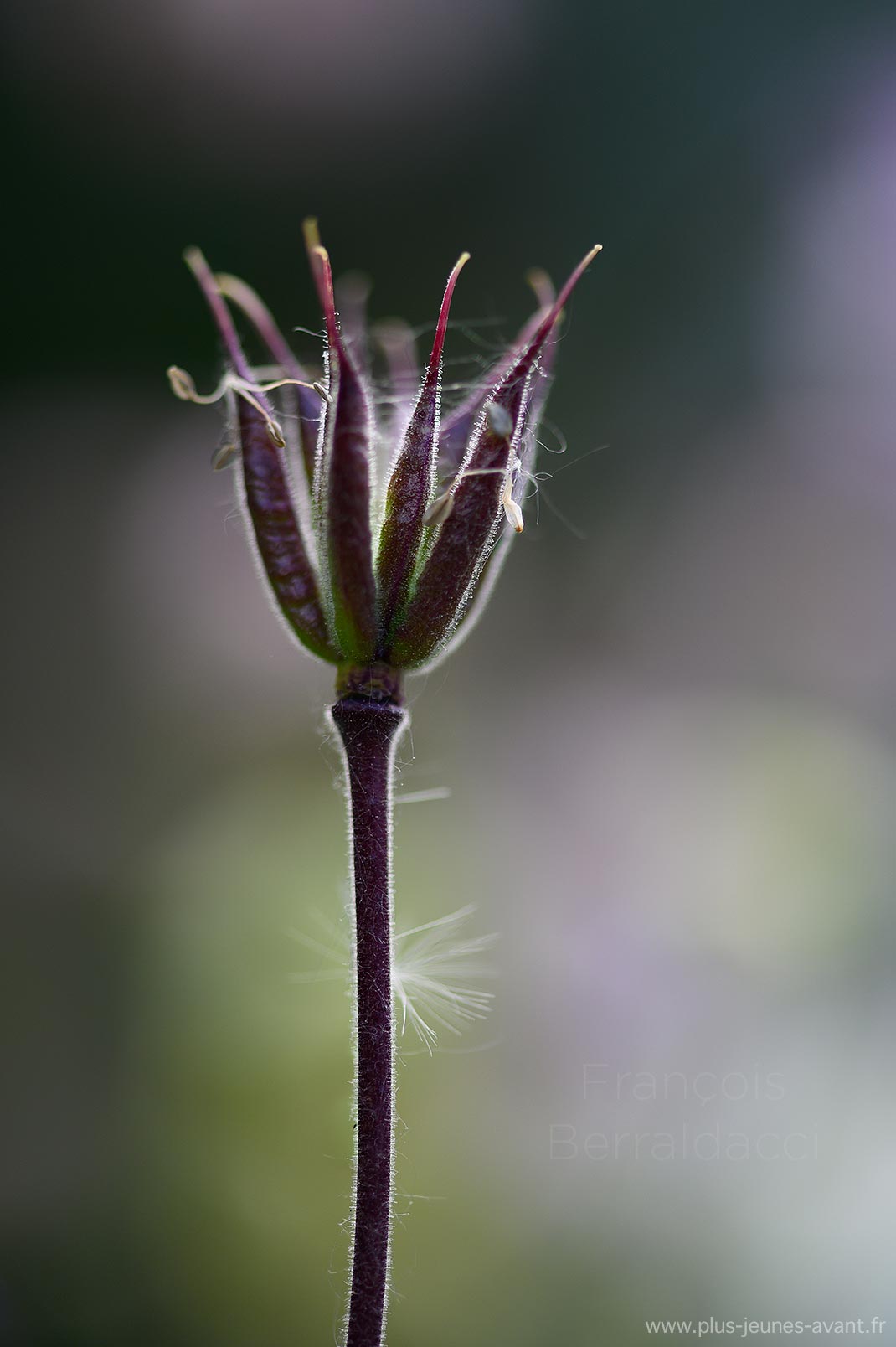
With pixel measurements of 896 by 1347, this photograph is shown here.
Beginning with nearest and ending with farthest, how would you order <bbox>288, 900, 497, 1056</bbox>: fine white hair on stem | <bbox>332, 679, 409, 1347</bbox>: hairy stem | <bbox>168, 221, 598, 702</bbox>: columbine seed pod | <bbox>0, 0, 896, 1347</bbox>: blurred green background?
<bbox>332, 679, 409, 1347</bbox>: hairy stem → <bbox>168, 221, 598, 702</bbox>: columbine seed pod → <bbox>288, 900, 497, 1056</bbox>: fine white hair on stem → <bbox>0, 0, 896, 1347</bbox>: blurred green background

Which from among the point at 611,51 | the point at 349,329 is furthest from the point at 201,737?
the point at 611,51

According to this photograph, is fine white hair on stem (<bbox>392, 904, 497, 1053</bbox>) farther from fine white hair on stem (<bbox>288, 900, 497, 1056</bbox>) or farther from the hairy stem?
the hairy stem

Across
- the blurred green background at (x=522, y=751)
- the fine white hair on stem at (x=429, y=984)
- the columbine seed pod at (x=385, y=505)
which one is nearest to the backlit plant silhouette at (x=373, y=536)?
the columbine seed pod at (x=385, y=505)

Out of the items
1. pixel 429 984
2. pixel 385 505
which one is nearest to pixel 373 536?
pixel 385 505

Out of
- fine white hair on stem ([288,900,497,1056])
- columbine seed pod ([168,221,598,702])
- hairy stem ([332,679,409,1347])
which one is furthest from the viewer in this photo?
fine white hair on stem ([288,900,497,1056])

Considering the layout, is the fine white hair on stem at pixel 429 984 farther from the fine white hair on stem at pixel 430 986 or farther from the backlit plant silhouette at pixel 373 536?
the backlit plant silhouette at pixel 373 536

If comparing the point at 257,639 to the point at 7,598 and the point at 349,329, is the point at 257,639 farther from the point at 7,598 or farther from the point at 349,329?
the point at 349,329

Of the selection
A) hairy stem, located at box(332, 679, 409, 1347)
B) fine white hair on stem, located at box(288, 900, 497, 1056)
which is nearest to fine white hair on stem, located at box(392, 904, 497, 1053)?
fine white hair on stem, located at box(288, 900, 497, 1056)
